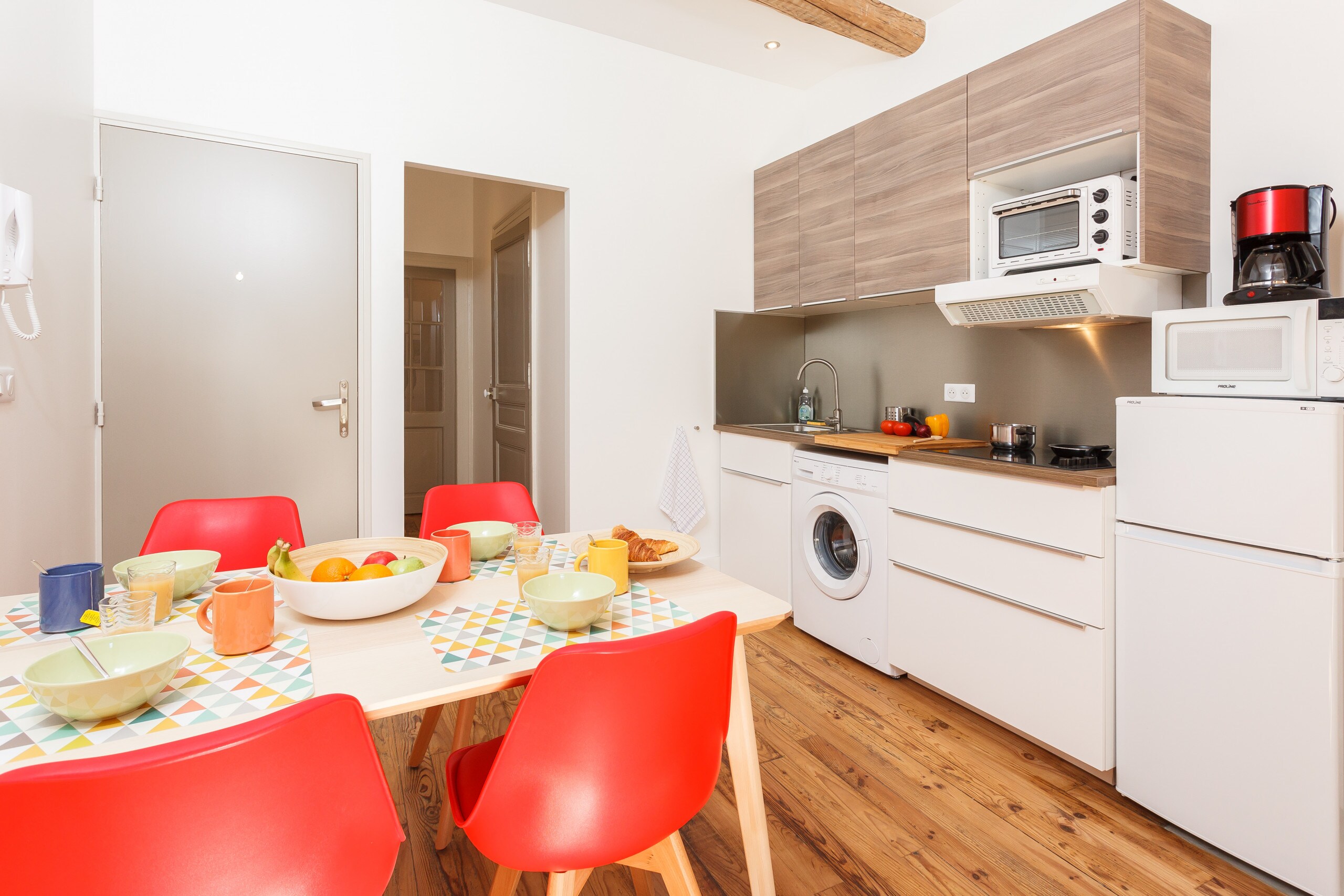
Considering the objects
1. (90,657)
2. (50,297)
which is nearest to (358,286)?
(50,297)

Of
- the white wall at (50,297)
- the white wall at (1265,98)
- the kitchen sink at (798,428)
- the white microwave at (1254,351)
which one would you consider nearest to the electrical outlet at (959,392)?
the kitchen sink at (798,428)

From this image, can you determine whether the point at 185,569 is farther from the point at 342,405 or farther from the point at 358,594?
the point at 342,405

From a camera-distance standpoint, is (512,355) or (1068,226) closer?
(1068,226)

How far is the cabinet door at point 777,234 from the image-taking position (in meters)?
3.65

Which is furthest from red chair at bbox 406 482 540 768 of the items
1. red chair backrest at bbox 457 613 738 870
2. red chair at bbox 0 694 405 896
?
red chair at bbox 0 694 405 896

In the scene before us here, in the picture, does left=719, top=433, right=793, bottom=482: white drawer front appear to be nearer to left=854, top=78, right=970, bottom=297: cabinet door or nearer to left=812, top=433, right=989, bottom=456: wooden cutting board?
left=812, top=433, right=989, bottom=456: wooden cutting board

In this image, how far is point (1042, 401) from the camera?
2857mm

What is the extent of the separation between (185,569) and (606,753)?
0.98 meters

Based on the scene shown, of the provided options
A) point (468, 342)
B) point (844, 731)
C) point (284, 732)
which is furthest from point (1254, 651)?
point (468, 342)

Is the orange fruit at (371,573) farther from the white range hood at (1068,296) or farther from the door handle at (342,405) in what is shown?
the white range hood at (1068,296)

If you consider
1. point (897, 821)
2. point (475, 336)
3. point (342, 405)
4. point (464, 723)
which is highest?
point (475, 336)

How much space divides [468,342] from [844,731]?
4290 mm

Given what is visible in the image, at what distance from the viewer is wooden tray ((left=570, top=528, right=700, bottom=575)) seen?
4.99 ft

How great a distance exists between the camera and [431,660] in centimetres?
110
